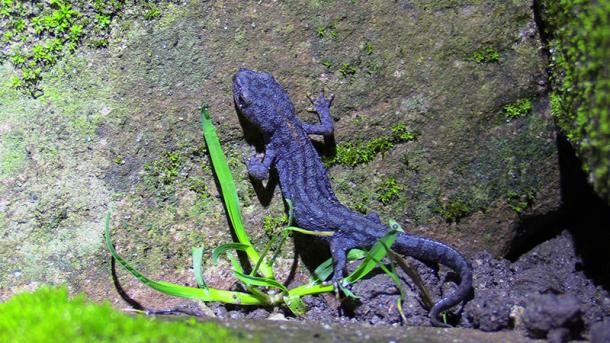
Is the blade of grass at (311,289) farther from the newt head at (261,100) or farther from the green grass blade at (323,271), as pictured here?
the newt head at (261,100)

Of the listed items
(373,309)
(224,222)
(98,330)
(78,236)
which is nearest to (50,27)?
(78,236)

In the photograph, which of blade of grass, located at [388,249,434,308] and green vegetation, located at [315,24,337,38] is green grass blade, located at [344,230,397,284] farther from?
green vegetation, located at [315,24,337,38]

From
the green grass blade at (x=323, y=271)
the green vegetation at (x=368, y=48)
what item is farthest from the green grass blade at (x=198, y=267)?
the green vegetation at (x=368, y=48)

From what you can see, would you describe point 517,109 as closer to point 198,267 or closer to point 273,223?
point 273,223

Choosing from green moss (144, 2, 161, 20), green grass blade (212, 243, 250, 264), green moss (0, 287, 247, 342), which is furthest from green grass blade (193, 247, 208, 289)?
green moss (144, 2, 161, 20)

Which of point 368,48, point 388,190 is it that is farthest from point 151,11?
point 388,190

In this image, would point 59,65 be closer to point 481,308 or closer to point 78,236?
point 78,236
